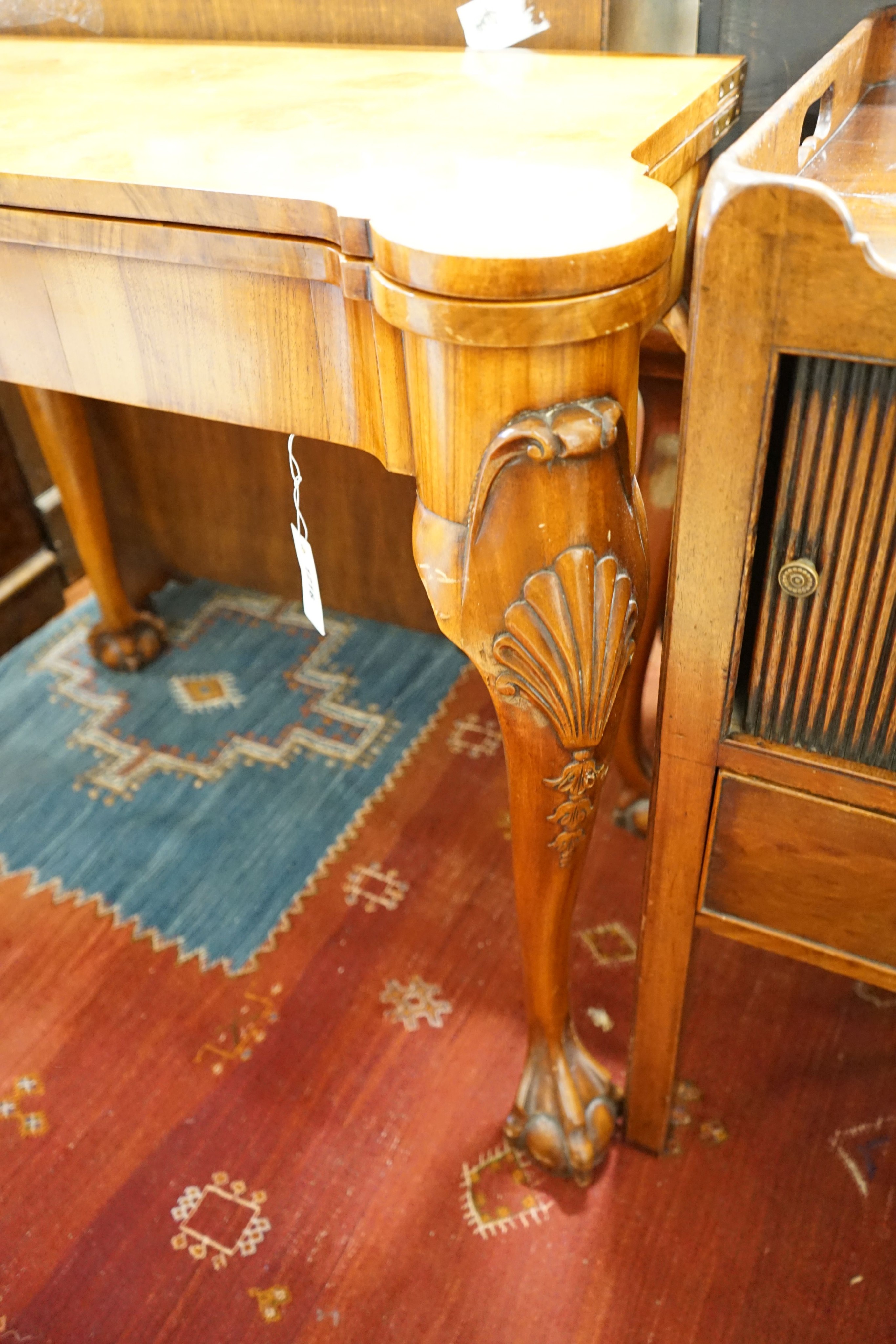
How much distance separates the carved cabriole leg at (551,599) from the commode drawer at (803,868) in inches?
3.2

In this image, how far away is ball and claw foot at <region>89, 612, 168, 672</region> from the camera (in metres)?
1.31

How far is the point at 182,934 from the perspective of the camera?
0.99m

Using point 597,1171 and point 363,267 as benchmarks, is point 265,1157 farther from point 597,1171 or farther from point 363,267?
point 363,267

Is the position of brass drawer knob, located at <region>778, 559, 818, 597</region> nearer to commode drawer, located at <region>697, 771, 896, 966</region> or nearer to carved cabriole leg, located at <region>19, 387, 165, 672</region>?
commode drawer, located at <region>697, 771, 896, 966</region>

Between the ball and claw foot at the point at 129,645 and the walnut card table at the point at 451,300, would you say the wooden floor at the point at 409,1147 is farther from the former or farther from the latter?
the ball and claw foot at the point at 129,645

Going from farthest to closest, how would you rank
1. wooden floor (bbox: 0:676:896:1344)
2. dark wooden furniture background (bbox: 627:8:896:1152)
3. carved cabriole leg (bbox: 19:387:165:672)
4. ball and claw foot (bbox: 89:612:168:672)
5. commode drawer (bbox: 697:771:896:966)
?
ball and claw foot (bbox: 89:612:168:672), carved cabriole leg (bbox: 19:387:165:672), wooden floor (bbox: 0:676:896:1344), commode drawer (bbox: 697:771:896:966), dark wooden furniture background (bbox: 627:8:896:1152)

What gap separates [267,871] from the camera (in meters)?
1.04

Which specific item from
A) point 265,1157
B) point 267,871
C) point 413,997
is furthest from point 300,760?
point 265,1157

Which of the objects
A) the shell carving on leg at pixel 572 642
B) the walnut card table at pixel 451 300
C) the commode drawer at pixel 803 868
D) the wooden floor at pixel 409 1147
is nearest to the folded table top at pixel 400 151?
the walnut card table at pixel 451 300

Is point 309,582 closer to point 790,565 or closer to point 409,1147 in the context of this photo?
point 790,565

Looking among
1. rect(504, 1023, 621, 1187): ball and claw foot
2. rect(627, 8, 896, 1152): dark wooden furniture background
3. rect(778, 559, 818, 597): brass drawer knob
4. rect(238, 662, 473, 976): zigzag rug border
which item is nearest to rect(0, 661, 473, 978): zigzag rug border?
rect(238, 662, 473, 976): zigzag rug border

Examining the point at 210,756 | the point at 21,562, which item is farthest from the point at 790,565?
the point at 21,562

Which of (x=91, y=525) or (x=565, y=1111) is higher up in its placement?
(x=91, y=525)

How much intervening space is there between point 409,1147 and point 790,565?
573mm
